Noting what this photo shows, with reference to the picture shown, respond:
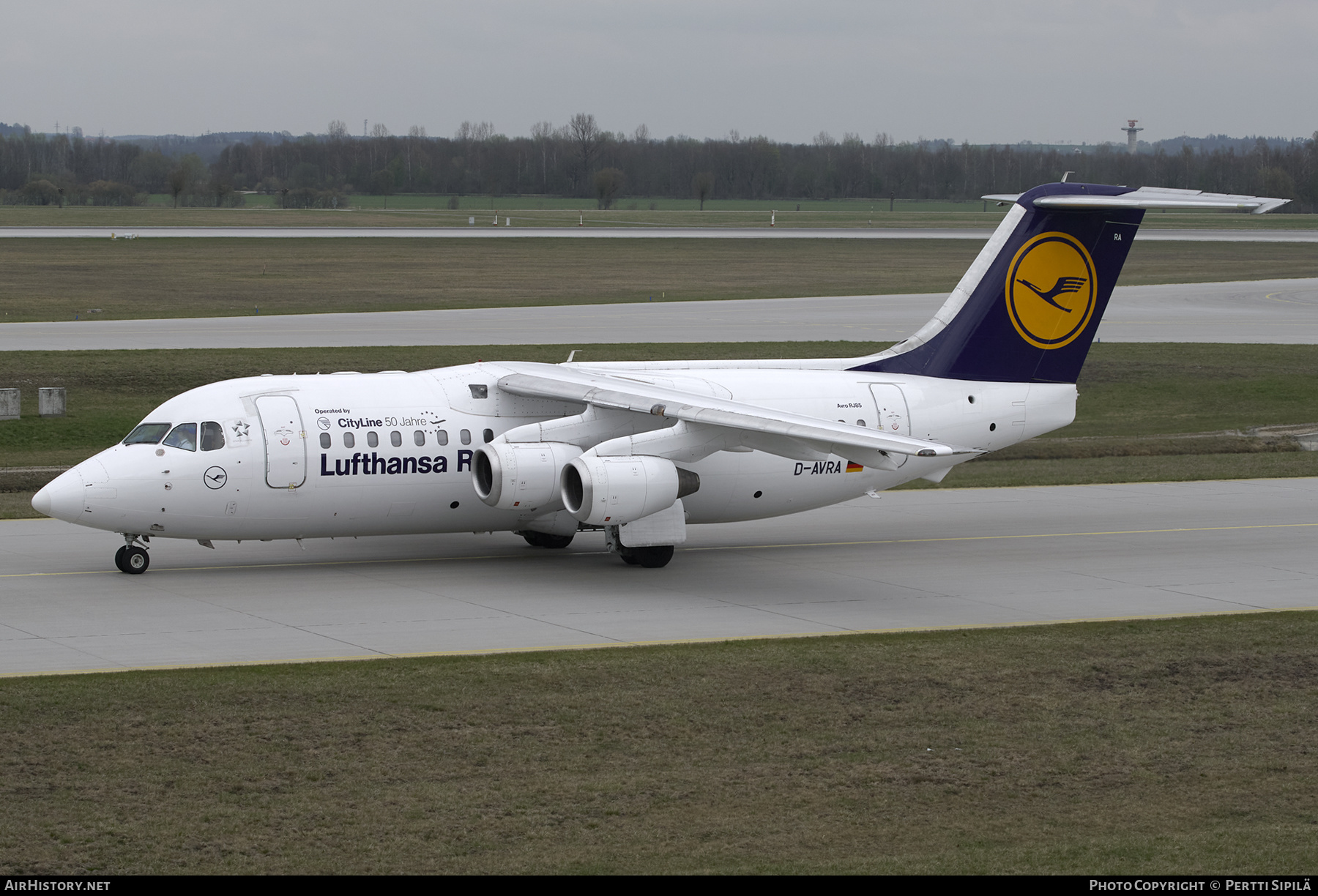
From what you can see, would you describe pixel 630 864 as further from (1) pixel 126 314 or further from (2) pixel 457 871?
(1) pixel 126 314

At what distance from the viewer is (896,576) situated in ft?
78.7

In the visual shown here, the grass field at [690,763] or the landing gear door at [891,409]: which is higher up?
the landing gear door at [891,409]

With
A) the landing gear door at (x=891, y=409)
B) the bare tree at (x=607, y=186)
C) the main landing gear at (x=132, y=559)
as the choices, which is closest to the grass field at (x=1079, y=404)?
the main landing gear at (x=132, y=559)

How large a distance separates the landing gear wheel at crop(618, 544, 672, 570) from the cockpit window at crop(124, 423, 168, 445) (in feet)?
22.8

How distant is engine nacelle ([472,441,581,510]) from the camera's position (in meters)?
22.9

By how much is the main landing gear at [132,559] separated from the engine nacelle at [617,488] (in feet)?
20.1

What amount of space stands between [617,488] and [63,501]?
766 centimetres

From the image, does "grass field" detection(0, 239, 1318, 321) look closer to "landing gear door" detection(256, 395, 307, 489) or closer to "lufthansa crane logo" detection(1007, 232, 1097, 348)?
"landing gear door" detection(256, 395, 307, 489)

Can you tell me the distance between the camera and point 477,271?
8288cm

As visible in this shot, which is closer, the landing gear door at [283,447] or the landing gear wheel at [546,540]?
the landing gear door at [283,447]

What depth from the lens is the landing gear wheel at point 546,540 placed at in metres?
25.6

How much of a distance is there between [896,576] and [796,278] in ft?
193

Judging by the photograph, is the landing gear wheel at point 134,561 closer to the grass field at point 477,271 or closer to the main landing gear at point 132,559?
the main landing gear at point 132,559

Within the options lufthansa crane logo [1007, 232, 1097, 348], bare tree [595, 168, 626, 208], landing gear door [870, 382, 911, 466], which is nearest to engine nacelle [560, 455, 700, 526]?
landing gear door [870, 382, 911, 466]
